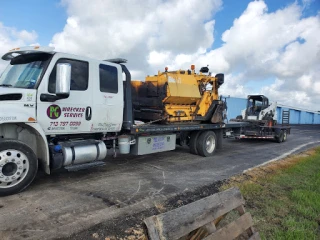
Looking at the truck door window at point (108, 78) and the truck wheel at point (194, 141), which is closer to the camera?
the truck door window at point (108, 78)

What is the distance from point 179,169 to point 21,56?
4829 millimetres

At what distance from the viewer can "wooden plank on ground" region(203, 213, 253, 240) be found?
8.75 ft

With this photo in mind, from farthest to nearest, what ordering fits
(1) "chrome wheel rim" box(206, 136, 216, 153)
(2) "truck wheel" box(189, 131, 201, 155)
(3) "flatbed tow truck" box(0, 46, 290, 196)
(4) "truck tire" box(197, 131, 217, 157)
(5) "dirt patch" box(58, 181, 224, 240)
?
1. (1) "chrome wheel rim" box(206, 136, 216, 153)
2. (2) "truck wheel" box(189, 131, 201, 155)
3. (4) "truck tire" box(197, 131, 217, 157)
4. (3) "flatbed tow truck" box(0, 46, 290, 196)
5. (5) "dirt patch" box(58, 181, 224, 240)

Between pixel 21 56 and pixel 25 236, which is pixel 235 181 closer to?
pixel 25 236

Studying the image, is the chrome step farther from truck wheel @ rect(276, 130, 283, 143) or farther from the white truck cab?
truck wheel @ rect(276, 130, 283, 143)

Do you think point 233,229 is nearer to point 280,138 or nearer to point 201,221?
point 201,221

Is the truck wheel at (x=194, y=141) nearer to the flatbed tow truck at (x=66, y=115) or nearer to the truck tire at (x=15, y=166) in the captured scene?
the flatbed tow truck at (x=66, y=115)

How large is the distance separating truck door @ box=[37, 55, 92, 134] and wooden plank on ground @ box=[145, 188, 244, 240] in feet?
13.1

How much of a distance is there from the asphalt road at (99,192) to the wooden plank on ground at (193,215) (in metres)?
2.07

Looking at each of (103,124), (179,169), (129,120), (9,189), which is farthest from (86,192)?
(179,169)

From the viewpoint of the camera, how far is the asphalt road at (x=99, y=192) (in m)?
3.95

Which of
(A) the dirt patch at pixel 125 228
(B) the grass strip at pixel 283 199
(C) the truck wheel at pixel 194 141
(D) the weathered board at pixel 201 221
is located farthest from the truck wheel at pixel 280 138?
(D) the weathered board at pixel 201 221

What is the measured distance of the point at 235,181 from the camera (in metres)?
6.46

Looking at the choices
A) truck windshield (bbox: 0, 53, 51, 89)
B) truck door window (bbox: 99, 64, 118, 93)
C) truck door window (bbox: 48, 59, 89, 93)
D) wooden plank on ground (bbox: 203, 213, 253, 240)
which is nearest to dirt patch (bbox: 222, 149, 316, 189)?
wooden plank on ground (bbox: 203, 213, 253, 240)
